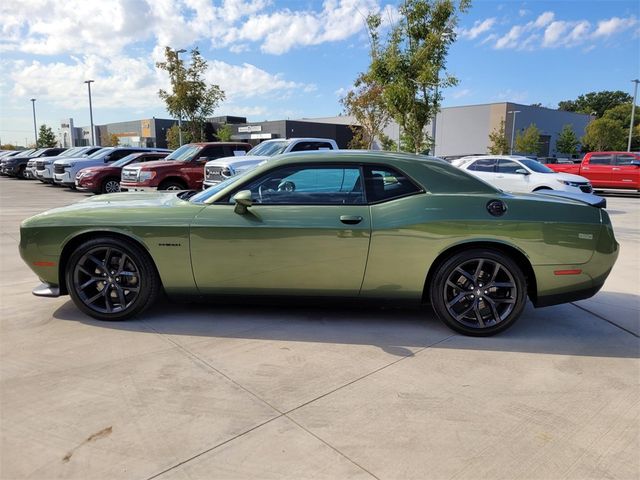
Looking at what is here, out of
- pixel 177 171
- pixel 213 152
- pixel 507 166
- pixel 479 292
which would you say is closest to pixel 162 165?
pixel 177 171

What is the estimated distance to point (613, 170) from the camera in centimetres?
1888

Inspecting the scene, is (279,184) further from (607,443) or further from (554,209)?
(607,443)

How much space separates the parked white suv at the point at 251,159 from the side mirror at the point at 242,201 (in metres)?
6.77

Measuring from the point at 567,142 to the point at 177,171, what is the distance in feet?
198

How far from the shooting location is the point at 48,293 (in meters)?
4.16

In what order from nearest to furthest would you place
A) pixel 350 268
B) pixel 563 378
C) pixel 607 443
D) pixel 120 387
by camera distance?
pixel 607 443 < pixel 120 387 < pixel 563 378 < pixel 350 268

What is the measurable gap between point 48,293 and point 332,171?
273 cm

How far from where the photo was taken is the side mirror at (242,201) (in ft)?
12.5

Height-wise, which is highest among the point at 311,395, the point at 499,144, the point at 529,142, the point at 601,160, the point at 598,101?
the point at 598,101

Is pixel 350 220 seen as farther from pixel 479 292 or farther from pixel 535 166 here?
pixel 535 166

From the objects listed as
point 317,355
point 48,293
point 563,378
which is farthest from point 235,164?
point 563,378

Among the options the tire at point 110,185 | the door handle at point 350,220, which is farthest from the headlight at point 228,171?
the door handle at point 350,220

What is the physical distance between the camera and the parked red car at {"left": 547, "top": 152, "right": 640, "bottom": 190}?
60.9 feet

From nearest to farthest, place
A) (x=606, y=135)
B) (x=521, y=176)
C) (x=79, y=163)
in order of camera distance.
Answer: (x=521, y=176)
(x=79, y=163)
(x=606, y=135)
